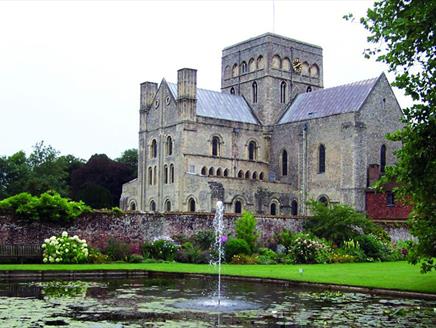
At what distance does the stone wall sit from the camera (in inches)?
1172

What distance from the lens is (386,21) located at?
50.7 ft

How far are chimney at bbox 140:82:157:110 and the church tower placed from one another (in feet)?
32.1

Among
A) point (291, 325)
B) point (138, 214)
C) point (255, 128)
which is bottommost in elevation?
point (291, 325)

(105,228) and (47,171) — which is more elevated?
(47,171)

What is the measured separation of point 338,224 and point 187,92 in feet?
87.9

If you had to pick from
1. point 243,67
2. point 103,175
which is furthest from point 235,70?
point 103,175

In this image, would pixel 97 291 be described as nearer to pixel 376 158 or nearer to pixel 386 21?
pixel 386 21

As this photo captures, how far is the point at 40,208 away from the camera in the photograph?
1187 inches

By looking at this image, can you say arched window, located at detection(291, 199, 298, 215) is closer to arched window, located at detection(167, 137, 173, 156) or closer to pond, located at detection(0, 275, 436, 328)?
arched window, located at detection(167, 137, 173, 156)

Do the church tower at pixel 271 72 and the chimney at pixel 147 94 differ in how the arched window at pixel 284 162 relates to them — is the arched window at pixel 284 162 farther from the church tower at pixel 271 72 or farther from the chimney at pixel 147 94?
the chimney at pixel 147 94

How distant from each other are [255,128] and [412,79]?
48.7m

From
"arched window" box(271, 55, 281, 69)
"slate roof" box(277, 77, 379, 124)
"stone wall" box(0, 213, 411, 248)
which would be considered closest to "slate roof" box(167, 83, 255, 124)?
"slate roof" box(277, 77, 379, 124)

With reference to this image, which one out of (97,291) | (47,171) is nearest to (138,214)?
(97,291)

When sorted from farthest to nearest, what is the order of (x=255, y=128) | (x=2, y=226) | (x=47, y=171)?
1. (x=47, y=171)
2. (x=255, y=128)
3. (x=2, y=226)
